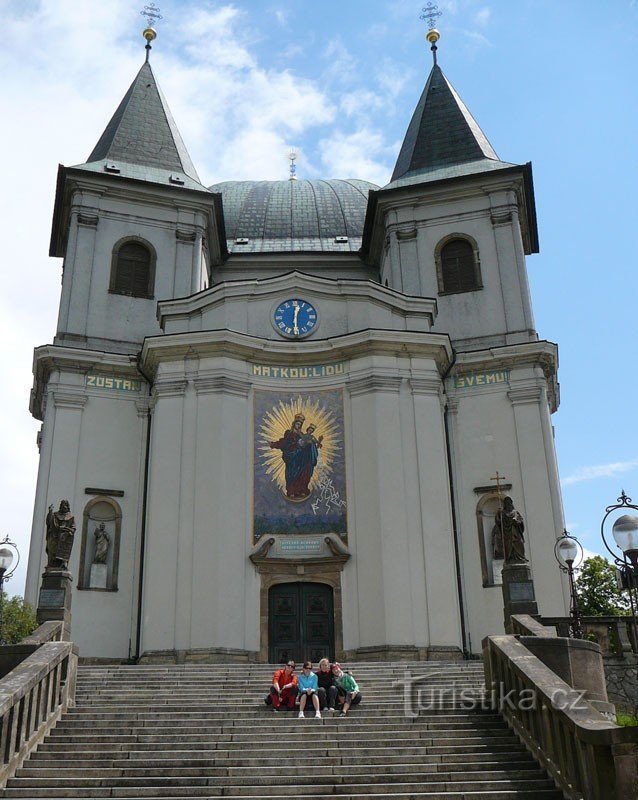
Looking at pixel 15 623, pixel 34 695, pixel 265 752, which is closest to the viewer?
pixel 265 752

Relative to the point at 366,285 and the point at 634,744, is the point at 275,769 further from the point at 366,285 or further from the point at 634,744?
the point at 366,285

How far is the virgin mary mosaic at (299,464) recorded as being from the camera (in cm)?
2448

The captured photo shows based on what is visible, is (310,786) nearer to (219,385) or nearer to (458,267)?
(219,385)

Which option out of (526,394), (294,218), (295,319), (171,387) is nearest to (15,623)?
(171,387)

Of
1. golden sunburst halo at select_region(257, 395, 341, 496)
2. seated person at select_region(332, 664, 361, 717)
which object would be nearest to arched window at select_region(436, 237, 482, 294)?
golden sunburst halo at select_region(257, 395, 341, 496)

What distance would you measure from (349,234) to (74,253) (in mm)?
11240

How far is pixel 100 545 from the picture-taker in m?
24.9

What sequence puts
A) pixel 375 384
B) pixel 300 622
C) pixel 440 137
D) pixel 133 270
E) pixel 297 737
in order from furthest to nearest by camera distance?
pixel 440 137 → pixel 133 270 → pixel 375 384 → pixel 300 622 → pixel 297 737

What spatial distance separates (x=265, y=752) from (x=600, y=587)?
34.1 meters

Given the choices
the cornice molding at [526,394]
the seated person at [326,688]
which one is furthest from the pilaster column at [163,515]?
the cornice molding at [526,394]

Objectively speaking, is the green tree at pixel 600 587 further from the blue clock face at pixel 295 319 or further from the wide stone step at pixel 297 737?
the wide stone step at pixel 297 737

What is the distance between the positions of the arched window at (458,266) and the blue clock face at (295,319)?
187 inches

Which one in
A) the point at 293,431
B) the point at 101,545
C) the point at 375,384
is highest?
the point at 375,384

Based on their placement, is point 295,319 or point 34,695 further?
point 295,319
